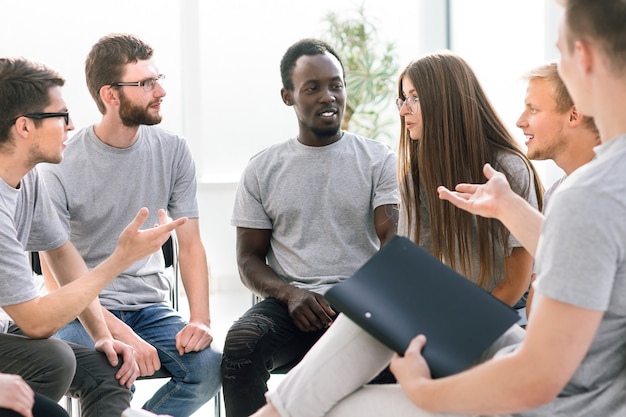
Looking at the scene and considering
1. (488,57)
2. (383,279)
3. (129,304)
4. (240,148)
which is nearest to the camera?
(383,279)

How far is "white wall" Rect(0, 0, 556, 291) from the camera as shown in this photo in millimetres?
5383

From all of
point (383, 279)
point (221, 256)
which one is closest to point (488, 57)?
point (221, 256)

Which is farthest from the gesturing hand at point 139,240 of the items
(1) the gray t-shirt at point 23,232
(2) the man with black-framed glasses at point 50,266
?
(1) the gray t-shirt at point 23,232

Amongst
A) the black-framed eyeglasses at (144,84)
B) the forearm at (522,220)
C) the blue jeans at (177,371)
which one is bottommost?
the blue jeans at (177,371)

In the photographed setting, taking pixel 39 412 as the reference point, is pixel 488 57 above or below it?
above

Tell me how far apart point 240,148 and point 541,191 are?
3.74 m

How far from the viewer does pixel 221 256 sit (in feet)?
19.3

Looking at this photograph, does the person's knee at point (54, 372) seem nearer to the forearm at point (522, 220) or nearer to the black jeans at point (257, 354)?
the black jeans at point (257, 354)

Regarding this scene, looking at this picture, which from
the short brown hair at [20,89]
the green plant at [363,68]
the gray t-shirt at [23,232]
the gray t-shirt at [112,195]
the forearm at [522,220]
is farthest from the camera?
the green plant at [363,68]

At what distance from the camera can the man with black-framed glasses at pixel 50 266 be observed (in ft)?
6.68

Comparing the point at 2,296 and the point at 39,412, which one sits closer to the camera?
the point at 39,412

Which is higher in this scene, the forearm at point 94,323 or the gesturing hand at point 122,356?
the forearm at point 94,323

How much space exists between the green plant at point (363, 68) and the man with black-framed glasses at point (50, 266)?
3381 mm

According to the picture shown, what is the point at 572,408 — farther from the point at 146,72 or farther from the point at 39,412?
the point at 146,72
